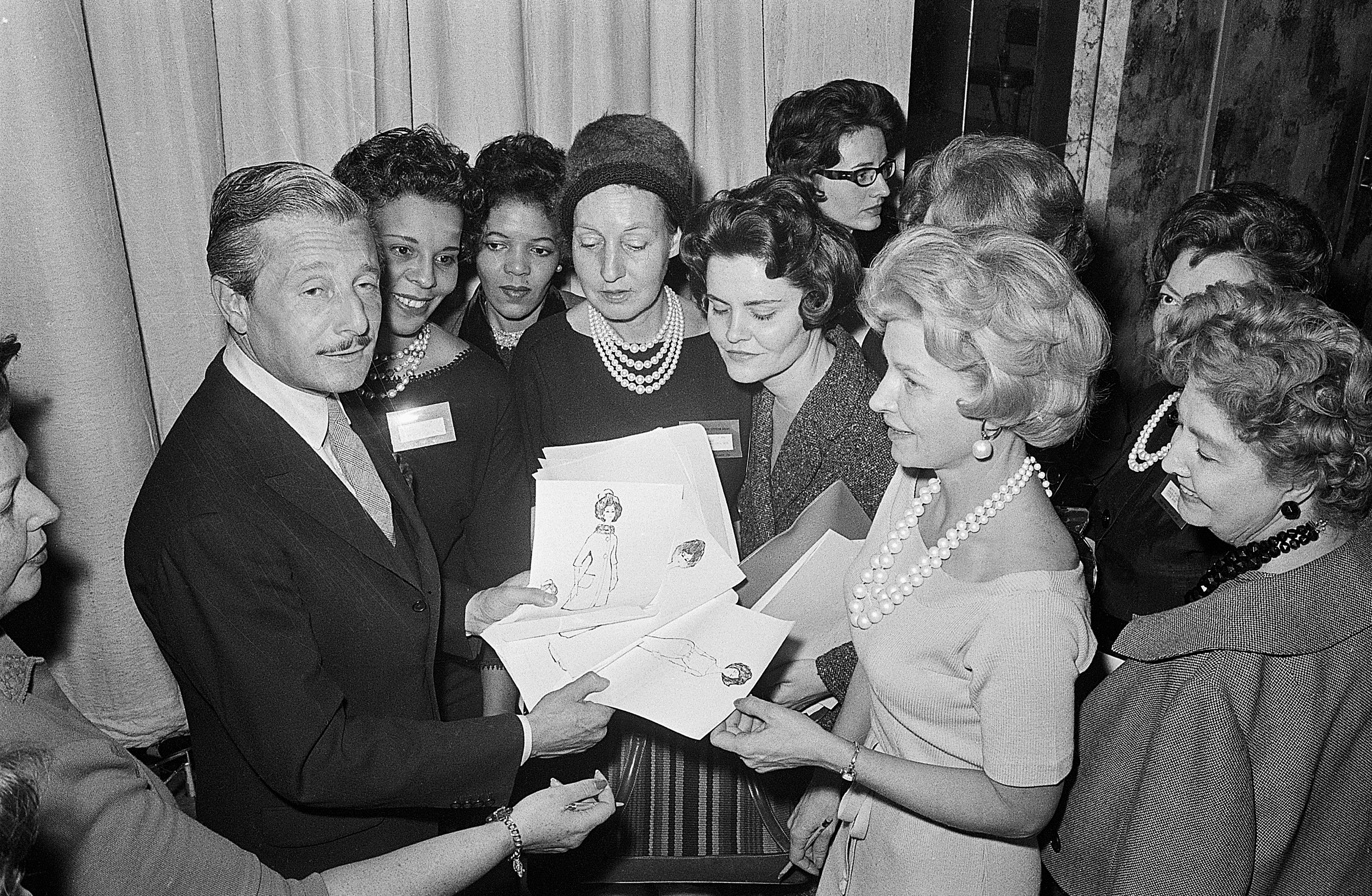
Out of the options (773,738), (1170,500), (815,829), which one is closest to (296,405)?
(773,738)

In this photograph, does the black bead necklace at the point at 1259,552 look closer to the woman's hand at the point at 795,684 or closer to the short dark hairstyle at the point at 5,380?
the woman's hand at the point at 795,684

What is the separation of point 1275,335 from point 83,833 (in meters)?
2.08

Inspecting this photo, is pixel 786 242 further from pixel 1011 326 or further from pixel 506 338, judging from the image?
pixel 506 338

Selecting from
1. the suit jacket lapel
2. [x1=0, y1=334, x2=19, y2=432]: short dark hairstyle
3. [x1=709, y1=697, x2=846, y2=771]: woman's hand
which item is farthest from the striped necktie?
[x1=709, y1=697, x2=846, y2=771]: woman's hand

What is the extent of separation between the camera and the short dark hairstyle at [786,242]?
99.3 inches

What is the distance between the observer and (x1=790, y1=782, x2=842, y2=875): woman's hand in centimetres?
230

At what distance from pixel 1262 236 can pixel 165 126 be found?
3543 mm

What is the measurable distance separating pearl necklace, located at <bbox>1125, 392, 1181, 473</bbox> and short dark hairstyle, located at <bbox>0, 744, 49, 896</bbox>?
256 cm

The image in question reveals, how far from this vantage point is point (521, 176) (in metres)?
3.08

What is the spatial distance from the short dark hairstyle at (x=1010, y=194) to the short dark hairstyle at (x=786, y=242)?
0.34 meters

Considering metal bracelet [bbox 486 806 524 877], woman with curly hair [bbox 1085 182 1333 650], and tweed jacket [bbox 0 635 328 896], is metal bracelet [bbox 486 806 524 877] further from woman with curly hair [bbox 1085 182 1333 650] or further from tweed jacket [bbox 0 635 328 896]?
woman with curly hair [bbox 1085 182 1333 650]

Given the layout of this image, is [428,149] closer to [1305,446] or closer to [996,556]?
[996,556]

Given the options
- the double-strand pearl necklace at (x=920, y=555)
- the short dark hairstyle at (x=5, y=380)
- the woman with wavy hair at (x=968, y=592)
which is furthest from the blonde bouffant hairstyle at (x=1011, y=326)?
the short dark hairstyle at (x=5, y=380)

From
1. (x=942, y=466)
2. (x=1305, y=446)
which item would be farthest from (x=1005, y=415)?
(x=1305, y=446)
